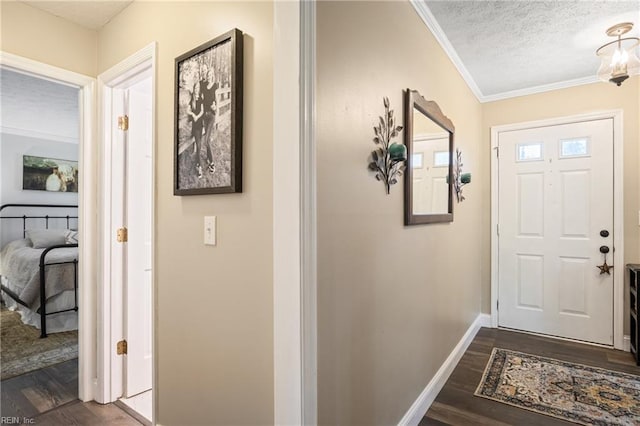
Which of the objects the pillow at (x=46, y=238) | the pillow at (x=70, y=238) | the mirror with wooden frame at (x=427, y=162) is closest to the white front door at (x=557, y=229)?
the mirror with wooden frame at (x=427, y=162)

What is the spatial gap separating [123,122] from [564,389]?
3.48 meters

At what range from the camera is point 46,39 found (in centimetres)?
193

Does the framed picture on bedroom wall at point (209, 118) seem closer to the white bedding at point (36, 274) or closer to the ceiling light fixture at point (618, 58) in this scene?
the ceiling light fixture at point (618, 58)

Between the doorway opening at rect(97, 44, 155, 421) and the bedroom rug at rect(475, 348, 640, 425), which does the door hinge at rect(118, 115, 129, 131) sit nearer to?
the doorway opening at rect(97, 44, 155, 421)

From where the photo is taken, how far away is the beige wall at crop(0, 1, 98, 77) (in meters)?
1.80

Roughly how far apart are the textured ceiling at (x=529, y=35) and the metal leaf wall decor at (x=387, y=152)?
951mm

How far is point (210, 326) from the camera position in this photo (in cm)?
143

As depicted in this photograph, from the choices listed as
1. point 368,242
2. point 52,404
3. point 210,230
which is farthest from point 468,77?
point 52,404

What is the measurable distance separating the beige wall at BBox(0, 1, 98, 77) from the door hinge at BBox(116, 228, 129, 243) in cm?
101

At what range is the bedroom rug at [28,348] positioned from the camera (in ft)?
8.47

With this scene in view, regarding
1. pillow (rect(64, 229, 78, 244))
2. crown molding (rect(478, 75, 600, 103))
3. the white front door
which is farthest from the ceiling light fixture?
pillow (rect(64, 229, 78, 244))

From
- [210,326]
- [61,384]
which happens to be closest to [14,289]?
[61,384]

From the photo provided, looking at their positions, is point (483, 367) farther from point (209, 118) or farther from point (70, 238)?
point (70, 238)

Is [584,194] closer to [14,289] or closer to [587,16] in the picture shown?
[587,16]
